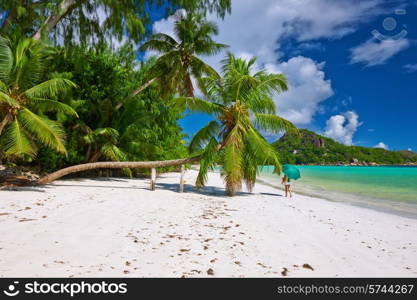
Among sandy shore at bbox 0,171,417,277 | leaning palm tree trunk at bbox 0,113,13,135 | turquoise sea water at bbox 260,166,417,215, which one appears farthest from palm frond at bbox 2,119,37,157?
turquoise sea water at bbox 260,166,417,215

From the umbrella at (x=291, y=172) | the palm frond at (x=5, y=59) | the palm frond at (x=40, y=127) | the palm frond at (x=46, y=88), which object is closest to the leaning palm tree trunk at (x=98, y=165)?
the palm frond at (x=40, y=127)

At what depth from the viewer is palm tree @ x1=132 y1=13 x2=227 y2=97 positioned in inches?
597

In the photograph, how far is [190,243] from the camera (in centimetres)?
384

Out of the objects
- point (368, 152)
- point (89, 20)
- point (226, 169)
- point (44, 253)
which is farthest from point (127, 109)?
point (368, 152)

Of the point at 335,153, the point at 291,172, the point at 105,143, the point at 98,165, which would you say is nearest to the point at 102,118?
the point at 105,143

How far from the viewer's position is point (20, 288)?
7.87 feet

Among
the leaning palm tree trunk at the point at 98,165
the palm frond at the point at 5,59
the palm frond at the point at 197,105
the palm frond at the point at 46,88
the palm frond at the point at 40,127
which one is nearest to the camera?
the palm frond at the point at 5,59

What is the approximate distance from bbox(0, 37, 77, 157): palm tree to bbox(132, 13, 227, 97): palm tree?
22.2 ft

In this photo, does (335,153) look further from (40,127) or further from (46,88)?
(40,127)

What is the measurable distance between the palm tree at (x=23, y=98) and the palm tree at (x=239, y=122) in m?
5.15

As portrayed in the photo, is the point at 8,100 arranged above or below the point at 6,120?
above

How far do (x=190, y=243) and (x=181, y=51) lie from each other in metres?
14.1

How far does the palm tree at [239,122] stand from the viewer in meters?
9.73

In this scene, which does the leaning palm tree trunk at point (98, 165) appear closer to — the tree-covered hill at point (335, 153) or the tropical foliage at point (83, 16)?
the tropical foliage at point (83, 16)
